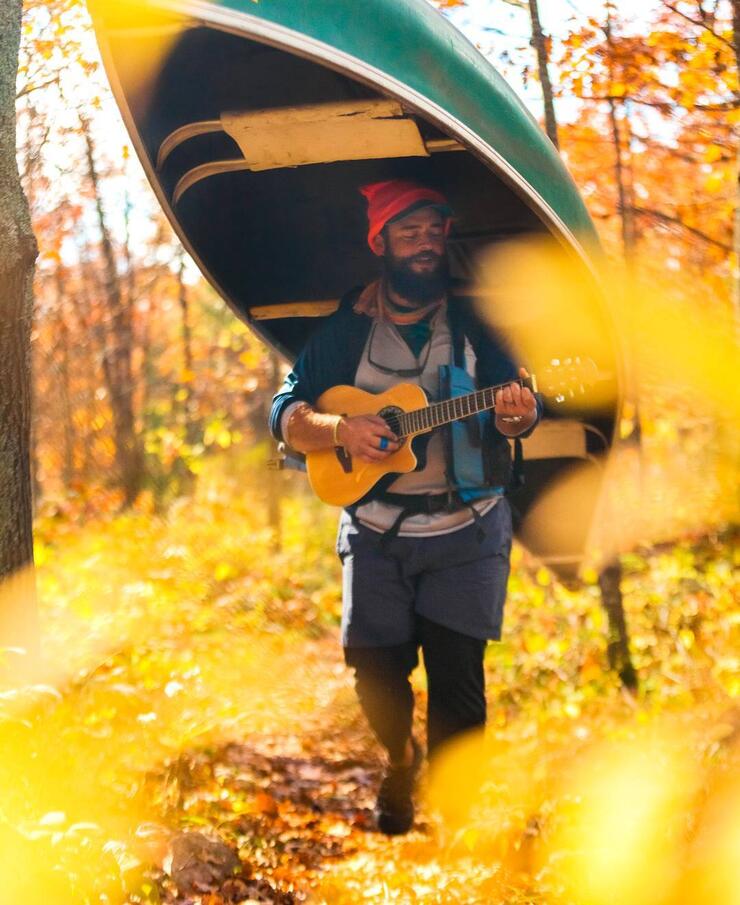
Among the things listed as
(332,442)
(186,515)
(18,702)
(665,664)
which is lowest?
(186,515)

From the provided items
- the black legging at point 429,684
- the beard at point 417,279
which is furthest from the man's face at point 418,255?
the black legging at point 429,684

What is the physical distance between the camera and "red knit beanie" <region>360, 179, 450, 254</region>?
11.6 feet

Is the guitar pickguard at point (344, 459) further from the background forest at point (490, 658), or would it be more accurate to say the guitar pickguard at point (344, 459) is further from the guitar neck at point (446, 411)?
the background forest at point (490, 658)

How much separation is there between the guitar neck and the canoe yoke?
81 centimetres

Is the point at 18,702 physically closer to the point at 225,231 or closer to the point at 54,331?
the point at 225,231

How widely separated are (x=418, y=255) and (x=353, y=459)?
732mm

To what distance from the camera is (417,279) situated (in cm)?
356

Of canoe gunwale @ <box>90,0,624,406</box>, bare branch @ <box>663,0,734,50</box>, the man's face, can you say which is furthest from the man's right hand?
bare branch @ <box>663,0,734,50</box>


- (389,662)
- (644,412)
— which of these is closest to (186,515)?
(644,412)

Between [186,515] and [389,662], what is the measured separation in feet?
23.2

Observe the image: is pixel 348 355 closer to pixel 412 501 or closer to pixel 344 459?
pixel 344 459

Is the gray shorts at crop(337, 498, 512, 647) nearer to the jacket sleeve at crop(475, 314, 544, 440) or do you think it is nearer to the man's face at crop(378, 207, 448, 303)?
the jacket sleeve at crop(475, 314, 544, 440)

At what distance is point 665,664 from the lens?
5.03 m

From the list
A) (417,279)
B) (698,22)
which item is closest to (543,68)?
(698,22)
